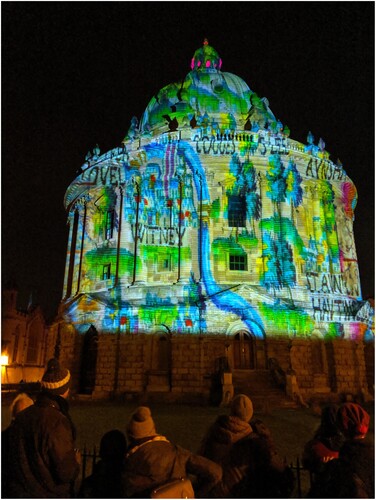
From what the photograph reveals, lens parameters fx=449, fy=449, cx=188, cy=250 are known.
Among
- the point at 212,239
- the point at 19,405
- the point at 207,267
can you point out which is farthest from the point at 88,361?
the point at 19,405

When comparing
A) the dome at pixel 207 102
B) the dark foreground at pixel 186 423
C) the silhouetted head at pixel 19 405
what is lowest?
the dark foreground at pixel 186 423

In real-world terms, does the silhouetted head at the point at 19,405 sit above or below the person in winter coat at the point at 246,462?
above

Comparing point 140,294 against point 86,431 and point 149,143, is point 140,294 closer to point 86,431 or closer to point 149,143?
point 149,143

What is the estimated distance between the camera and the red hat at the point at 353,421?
481 centimetres

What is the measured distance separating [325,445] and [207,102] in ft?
119

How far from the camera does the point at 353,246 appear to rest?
37781 mm

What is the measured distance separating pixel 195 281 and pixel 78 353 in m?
9.74

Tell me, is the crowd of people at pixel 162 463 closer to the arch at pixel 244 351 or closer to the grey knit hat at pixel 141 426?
the grey knit hat at pixel 141 426

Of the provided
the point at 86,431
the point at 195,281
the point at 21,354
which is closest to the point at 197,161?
the point at 195,281

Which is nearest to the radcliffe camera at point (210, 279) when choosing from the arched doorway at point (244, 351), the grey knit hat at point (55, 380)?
the arched doorway at point (244, 351)

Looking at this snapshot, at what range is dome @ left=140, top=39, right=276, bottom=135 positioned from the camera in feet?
123

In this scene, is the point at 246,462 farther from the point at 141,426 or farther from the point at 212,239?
the point at 212,239

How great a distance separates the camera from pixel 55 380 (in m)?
5.73

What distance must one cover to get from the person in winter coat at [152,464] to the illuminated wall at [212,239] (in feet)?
74.6
